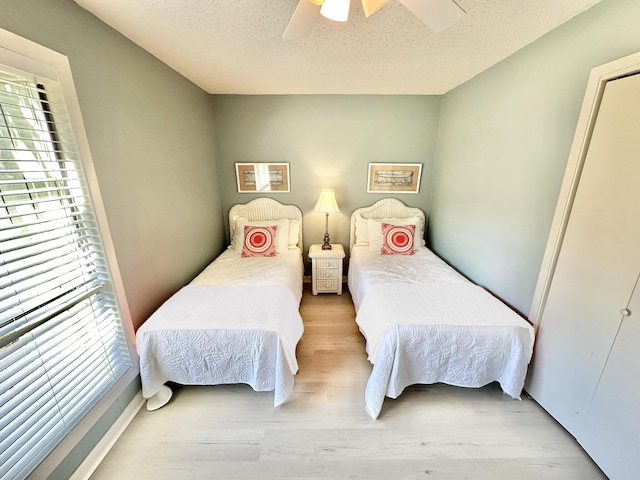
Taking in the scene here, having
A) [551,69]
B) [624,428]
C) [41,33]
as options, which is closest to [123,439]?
[41,33]

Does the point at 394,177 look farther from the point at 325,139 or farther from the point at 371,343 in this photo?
the point at 371,343

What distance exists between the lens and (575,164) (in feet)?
4.51

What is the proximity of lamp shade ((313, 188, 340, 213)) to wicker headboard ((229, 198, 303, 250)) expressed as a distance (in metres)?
0.36

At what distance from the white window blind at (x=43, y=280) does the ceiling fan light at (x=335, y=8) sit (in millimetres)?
1288

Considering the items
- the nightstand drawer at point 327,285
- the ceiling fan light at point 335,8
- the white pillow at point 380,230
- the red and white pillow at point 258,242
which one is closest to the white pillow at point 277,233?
the red and white pillow at point 258,242

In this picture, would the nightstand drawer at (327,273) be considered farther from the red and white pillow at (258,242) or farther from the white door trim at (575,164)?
the white door trim at (575,164)

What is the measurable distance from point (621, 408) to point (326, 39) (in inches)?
101

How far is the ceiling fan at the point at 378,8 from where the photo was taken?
99 cm

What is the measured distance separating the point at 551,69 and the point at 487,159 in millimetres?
700

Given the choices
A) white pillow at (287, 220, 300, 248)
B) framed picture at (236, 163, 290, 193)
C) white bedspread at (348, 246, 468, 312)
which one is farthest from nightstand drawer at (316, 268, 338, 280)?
framed picture at (236, 163, 290, 193)

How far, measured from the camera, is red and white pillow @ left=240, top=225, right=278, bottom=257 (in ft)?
9.10

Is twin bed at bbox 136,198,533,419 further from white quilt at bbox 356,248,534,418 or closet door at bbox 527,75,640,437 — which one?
closet door at bbox 527,75,640,437

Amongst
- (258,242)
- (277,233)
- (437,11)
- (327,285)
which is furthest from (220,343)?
(437,11)

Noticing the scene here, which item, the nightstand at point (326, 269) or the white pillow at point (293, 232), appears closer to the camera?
the nightstand at point (326, 269)
